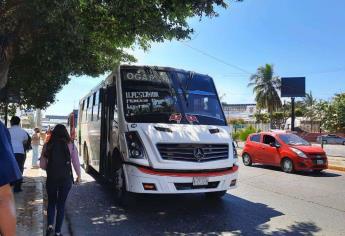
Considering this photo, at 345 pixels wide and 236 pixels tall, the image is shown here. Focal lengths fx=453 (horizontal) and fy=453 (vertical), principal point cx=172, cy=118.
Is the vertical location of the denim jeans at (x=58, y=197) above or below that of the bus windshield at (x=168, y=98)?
below

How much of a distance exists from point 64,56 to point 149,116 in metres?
2.08

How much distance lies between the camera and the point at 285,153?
1620cm

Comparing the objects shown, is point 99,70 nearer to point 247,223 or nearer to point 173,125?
Result: point 173,125

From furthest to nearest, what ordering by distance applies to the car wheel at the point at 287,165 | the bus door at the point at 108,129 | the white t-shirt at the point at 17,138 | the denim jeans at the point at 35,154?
the denim jeans at the point at 35,154
the car wheel at the point at 287,165
the white t-shirt at the point at 17,138
the bus door at the point at 108,129

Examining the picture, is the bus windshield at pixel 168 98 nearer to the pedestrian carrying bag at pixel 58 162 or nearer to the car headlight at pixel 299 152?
the pedestrian carrying bag at pixel 58 162

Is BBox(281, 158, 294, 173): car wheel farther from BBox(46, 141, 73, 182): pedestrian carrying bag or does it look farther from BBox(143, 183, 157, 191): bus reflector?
BBox(46, 141, 73, 182): pedestrian carrying bag

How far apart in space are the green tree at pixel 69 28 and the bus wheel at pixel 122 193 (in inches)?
96.7

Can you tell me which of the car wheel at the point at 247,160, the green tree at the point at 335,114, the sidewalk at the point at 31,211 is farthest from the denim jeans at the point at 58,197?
the green tree at the point at 335,114

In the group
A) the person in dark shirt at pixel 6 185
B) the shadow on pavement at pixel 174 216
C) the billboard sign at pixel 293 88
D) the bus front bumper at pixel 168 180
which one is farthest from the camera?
the billboard sign at pixel 293 88

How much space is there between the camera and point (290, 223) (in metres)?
7.88

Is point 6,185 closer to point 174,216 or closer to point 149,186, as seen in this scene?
point 149,186

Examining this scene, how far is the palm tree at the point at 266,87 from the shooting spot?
64.4 metres

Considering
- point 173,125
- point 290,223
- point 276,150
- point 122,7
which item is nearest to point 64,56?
point 122,7

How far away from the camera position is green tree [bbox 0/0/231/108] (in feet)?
26.5
